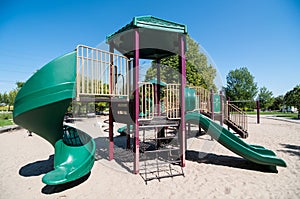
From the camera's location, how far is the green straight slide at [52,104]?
432cm

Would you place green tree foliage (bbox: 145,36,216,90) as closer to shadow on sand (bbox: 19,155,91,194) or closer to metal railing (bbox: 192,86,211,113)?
metal railing (bbox: 192,86,211,113)

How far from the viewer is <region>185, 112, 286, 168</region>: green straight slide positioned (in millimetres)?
5574

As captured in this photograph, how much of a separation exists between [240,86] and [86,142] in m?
51.9

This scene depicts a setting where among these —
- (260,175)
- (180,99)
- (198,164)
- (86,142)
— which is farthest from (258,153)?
(86,142)

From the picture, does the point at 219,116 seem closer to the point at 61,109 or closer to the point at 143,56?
the point at 143,56

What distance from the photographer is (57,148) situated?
204 inches

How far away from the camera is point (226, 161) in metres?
6.75

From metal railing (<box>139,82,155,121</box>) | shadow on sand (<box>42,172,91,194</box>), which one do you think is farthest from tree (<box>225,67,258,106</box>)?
shadow on sand (<box>42,172,91,194</box>)

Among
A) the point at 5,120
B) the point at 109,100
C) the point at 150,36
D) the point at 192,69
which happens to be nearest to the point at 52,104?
the point at 109,100

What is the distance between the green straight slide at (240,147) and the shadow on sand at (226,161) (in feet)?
1.16

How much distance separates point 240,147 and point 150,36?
463 centimetres

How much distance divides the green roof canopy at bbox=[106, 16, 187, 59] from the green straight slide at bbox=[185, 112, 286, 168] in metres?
2.85

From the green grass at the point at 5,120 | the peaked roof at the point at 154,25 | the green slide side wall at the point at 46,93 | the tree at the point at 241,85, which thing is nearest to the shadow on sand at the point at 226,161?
the peaked roof at the point at 154,25

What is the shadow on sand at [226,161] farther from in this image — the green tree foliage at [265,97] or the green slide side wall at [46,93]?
the green tree foliage at [265,97]
